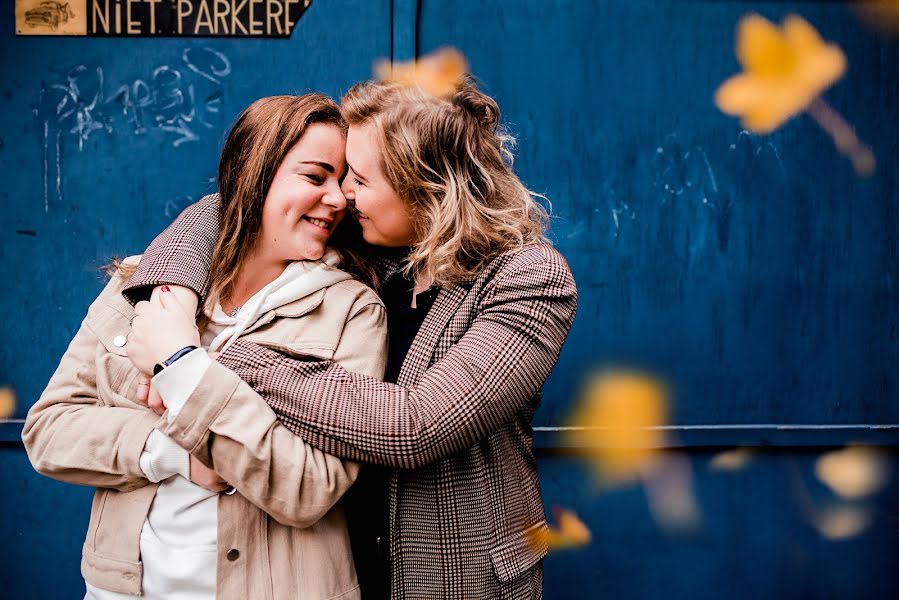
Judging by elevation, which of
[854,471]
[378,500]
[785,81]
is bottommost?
[854,471]

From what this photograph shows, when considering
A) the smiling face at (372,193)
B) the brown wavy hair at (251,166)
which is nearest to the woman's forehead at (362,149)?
the smiling face at (372,193)

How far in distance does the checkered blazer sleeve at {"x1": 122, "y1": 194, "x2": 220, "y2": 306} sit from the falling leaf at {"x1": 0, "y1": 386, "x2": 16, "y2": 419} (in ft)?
3.95

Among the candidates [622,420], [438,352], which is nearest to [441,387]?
[438,352]

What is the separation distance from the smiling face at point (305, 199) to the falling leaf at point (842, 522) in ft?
6.91

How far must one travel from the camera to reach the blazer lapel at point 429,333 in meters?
1.70

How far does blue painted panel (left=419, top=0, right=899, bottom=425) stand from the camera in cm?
266

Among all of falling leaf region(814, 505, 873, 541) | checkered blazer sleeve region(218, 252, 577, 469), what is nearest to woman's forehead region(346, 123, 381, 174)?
checkered blazer sleeve region(218, 252, 577, 469)

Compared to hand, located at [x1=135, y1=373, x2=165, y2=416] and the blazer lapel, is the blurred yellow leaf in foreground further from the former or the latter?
hand, located at [x1=135, y1=373, x2=165, y2=416]

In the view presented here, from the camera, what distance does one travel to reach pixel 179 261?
5.78 feet

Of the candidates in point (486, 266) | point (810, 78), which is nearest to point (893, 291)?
point (810, 78)

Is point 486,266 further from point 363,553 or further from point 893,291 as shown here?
point 893,291

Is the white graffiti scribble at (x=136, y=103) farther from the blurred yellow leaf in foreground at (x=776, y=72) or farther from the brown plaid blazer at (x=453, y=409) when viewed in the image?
the blurred yellow leaf in foreground at (x=776, y=72)

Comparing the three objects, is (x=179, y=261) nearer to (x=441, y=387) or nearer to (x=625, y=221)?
(x=441, y=387)

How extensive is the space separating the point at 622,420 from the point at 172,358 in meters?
1.68
